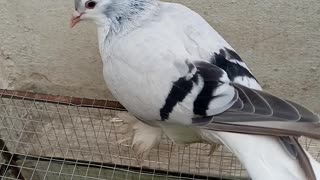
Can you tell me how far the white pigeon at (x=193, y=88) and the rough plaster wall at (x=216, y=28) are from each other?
26cm

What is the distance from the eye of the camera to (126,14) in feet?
4.59

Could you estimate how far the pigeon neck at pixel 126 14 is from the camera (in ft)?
4.57

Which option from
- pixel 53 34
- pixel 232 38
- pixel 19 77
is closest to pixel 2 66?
pixel 19 77

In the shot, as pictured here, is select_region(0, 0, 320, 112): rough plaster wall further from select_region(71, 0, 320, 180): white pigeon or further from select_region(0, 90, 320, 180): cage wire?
select_region(71, 0, 320, 180): white pigeon

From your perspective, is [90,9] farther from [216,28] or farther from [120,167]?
[120,167]

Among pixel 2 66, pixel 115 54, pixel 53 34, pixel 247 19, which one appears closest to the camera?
pixel 115 54

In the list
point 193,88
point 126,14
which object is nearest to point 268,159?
point 193,88

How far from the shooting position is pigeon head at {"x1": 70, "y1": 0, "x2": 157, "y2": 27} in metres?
1.39

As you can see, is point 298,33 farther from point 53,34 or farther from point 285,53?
point 53,34

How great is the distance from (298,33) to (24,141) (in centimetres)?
102

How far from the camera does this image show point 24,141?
1.91 metres

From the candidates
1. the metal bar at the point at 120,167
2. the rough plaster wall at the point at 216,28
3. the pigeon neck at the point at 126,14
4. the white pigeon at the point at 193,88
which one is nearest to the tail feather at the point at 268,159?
the white pigeon at the point at 193,88

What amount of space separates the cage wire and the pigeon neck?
1.58ft

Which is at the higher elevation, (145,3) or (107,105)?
(145,3)
